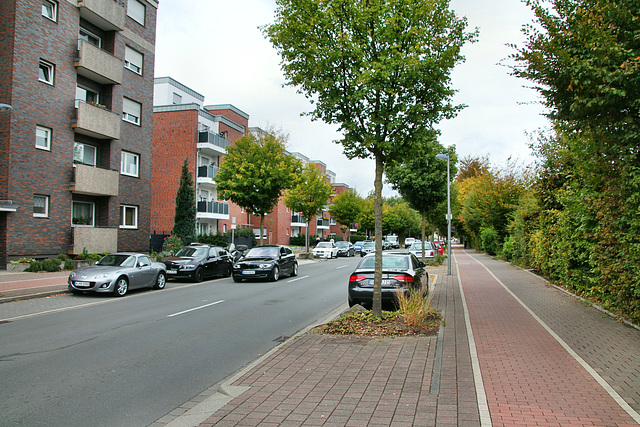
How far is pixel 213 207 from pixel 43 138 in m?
18.2

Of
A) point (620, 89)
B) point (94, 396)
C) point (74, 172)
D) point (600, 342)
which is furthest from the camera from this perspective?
point (74, 172)

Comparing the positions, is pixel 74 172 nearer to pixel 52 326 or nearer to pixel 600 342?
pixel 52 326

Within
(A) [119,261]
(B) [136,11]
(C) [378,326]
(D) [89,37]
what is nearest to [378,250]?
(C) [378,326]

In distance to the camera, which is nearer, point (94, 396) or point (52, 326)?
point (94, 396)

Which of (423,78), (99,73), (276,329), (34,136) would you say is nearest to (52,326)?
(276,329)

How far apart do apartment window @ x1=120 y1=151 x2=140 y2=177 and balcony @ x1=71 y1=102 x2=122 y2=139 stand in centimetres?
191

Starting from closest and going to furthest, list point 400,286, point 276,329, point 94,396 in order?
point 94,396 → point 276,329 → point 400,286

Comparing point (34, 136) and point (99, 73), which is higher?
point (99, 73)

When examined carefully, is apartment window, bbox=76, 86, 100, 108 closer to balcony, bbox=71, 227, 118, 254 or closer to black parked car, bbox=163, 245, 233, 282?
balcony, bbox=71, 227, 118, 254

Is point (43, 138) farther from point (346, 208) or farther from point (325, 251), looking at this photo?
point (346, 208)

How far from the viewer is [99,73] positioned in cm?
2288

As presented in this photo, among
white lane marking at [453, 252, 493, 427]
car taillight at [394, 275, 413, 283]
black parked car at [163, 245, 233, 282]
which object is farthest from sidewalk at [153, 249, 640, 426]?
black parked car at [163, 245, 233, 282]

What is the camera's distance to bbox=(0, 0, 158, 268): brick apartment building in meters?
19.1

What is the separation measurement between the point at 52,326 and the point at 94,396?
4.75 meters
